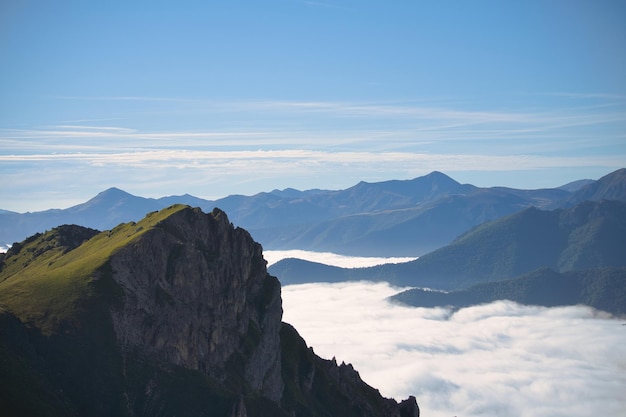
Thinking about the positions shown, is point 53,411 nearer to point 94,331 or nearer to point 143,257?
point 94,331

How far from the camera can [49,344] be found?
17488 centimetres

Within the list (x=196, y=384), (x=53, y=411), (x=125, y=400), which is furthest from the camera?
(x=196, y=384)

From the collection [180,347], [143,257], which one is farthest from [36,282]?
[180,347]

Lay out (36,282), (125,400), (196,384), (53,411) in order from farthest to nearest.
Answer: (36,282)
(196,384)
(125,400)
(53,411)

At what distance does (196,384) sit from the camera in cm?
18600

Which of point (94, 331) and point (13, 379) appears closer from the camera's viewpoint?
point (13, 379)

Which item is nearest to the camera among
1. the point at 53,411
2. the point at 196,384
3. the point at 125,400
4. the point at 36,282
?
the point at 53,411

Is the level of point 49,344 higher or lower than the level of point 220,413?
higher

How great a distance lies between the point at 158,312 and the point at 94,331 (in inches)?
759

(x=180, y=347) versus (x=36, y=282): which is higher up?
(x=36, y=282)

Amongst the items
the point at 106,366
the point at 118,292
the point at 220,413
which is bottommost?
the point at 220,413

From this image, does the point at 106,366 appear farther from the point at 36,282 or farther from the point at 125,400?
the point at 36,282

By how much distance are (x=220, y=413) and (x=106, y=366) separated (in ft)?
93.1

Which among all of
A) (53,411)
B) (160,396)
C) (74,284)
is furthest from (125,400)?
(74,284)
